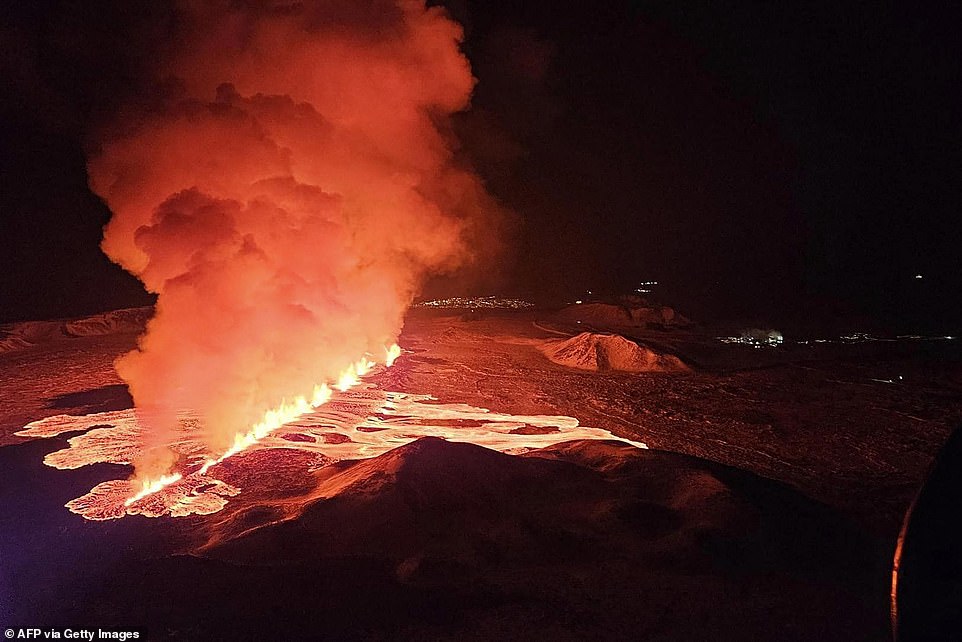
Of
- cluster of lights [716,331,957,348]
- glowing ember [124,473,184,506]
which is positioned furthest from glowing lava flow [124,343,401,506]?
cluster of lights [716,331,957,348]

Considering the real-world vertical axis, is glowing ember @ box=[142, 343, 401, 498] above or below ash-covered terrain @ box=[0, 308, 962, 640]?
above

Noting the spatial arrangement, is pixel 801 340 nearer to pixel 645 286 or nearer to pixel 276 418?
pixel 276 418

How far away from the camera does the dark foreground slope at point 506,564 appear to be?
4.41 meters

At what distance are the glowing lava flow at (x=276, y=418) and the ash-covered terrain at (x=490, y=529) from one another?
1.15ft

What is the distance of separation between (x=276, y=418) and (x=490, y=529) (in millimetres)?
6675

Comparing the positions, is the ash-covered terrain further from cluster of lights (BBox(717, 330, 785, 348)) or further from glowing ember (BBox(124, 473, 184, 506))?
cluster of lights (BBox(717, 330, 785, 348))

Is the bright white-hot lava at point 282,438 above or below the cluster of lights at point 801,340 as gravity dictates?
below

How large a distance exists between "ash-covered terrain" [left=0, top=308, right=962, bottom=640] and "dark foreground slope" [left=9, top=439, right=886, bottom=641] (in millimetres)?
22

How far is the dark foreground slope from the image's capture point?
441 centimetres

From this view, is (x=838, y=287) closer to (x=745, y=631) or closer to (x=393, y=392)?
(x=393, y=392)

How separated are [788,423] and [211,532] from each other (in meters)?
Answer: 10.6

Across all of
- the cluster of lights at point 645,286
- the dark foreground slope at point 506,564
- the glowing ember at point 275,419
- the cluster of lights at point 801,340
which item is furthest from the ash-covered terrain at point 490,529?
the cluster of lights at point 645,286

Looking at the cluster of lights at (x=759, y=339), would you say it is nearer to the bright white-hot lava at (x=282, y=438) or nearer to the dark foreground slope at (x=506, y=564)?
the bright white-hot lava at (x=282, y=438)

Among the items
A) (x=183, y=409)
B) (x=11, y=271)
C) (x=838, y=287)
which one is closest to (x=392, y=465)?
(x=183, y=409)
